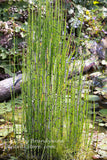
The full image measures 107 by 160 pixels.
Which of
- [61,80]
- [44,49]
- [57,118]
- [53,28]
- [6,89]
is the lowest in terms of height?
[6,89]

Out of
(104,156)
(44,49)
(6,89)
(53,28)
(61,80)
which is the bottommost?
(104,156)

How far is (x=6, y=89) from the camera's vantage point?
2381mm

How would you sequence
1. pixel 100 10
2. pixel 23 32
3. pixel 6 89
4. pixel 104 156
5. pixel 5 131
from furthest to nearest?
pixel 100 10, pixel 23 32, pixel 6 89, pixel 5 131, pixel 104 156

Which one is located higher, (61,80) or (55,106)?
(61,80)

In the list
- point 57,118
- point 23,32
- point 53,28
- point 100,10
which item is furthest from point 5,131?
point 100,10

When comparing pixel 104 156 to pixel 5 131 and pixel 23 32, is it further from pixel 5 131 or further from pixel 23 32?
pixel 23 32

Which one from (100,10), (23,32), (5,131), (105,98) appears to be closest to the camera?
(5,131)

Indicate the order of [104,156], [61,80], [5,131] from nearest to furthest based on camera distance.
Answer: [61,80] < [104,156] < [5,131]

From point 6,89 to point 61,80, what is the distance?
136 cm

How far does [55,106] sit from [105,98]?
1493 mm

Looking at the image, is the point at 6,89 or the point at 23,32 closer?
the point at 6,89

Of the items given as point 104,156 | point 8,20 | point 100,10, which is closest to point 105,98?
point 104,156

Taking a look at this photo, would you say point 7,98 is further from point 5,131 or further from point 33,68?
point 33,68

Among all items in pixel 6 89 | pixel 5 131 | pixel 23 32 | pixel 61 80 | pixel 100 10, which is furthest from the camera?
pixel 100 10
